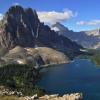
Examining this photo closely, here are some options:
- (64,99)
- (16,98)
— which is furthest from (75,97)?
(16,98)

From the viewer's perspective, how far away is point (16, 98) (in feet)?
320

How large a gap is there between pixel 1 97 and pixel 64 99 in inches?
748

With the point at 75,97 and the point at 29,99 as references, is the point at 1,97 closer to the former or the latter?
the point at 29,99

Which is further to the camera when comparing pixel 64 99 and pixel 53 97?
pixel 53 97

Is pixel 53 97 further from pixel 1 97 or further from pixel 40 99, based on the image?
pixel 1 97

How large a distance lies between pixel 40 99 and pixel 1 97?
11489 millimetres

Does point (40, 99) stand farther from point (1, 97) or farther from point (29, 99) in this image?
point (1, 97)

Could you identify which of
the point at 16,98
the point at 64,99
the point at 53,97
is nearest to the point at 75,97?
the point at 64,99

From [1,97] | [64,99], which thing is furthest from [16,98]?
[64,99]

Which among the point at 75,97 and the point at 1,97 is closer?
the point at 75,97

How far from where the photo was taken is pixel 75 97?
89.5m

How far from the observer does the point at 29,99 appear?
91750 millimetres

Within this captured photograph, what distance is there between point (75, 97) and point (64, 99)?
2.90 meters

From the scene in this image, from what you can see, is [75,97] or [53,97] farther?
[53,97]
